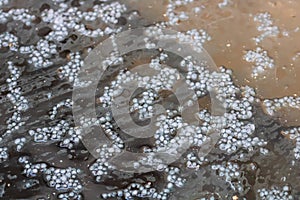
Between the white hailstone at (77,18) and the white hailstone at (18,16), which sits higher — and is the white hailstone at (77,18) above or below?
below

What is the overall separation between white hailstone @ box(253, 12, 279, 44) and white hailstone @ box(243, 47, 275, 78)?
4cm

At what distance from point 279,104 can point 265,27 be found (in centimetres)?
25

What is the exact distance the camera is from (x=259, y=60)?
1318 millimetres

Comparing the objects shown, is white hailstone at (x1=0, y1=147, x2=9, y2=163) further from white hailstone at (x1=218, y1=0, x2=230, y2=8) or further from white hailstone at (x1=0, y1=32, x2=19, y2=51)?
white hailstone at (x1=218, y1=0, x2=230, y2=8)

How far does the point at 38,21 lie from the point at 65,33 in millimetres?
91

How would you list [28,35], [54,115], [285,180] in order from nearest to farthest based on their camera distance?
[285,180]
[54,115]
[28,35]

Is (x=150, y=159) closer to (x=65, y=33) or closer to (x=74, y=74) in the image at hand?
(x=74, y=74)

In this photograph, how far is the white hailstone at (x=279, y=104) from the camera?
1.24 m

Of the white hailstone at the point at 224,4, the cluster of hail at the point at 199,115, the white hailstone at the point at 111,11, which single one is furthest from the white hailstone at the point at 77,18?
the white hailstone at the point at 224,4

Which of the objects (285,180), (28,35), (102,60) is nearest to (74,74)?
(102,60)

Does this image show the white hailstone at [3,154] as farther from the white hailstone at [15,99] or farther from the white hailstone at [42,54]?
the white hailstone at [42,54]

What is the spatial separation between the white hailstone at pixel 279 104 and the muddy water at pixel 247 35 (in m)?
0.02

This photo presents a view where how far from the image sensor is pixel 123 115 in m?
1.23

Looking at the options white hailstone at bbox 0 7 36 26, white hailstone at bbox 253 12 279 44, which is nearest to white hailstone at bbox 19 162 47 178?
white hailstone at bbox 0 7 36 26
